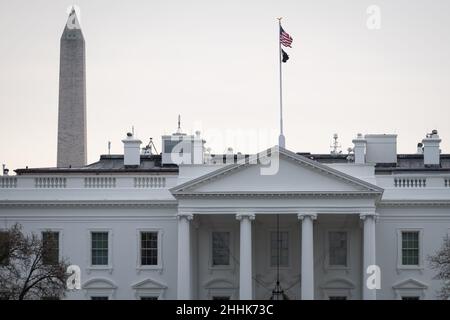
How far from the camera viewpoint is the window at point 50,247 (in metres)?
53.3

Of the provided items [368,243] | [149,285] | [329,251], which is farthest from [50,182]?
[368,243]

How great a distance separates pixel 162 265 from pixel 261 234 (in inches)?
202

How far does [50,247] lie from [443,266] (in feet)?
58.4

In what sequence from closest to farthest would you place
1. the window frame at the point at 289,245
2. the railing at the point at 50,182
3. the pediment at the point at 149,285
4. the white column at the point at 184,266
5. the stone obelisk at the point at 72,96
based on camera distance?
the white column at the point at 184,266, the pediment at the point at 149,285, the window frame at the point at 289,245, the railing at the point at 50,182, the stone obelisk at the point at 72,96

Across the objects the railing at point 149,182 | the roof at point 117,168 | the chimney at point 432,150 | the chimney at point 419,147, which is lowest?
the railing at point 149,182

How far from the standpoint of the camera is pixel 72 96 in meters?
89.7

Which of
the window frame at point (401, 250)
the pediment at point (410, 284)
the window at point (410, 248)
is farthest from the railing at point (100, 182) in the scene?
the pediment at point (410, 284)

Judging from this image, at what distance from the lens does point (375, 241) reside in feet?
192

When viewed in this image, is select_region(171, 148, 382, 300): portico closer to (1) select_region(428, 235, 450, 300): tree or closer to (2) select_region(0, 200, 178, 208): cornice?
(2) select_region(0, 200, 178, 208): cornice

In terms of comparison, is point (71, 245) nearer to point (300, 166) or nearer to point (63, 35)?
point (300, 166)

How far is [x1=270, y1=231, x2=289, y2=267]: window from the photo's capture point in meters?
59.8

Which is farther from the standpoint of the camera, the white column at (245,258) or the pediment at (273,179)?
the pediment at (273,179)

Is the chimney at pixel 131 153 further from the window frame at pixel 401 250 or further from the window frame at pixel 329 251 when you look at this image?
the window frame at pixel 401 250

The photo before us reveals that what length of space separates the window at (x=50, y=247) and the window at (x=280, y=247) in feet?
34.6
